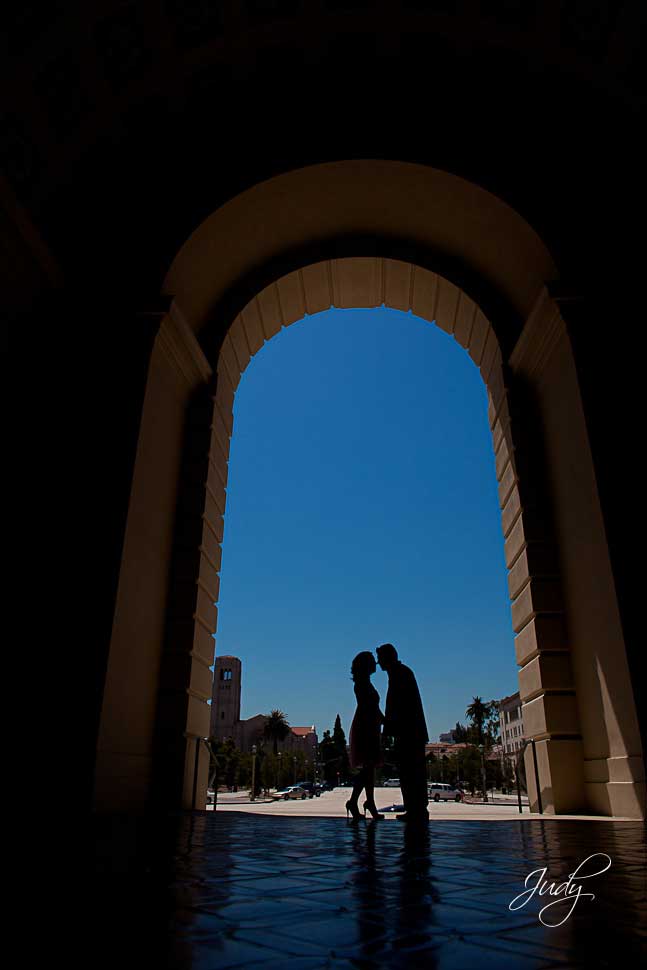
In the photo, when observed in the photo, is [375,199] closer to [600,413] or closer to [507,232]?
[507,232]

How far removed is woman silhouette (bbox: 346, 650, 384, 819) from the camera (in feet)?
22.5

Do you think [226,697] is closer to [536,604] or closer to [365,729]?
[536,604]

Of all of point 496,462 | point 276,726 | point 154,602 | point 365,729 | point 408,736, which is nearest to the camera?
point 408,736

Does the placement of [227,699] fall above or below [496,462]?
above

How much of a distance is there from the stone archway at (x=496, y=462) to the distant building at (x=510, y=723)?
91891 mm

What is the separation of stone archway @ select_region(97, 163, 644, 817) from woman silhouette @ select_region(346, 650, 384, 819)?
2759mm

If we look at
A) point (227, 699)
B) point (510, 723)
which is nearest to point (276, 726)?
point (227, 699)

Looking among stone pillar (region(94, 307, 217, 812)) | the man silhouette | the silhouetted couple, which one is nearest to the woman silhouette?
the silhouetted couple

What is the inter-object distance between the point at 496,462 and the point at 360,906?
999 cm

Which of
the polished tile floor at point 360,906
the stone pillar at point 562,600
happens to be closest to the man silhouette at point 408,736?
the polished tile floor at point 360,906

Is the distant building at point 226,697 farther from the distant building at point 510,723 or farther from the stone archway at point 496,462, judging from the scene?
the stone archway at point 496,462

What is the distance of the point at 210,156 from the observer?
33.4ft

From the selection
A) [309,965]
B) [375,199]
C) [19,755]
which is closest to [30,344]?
[19,755]

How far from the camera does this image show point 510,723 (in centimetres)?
9794
